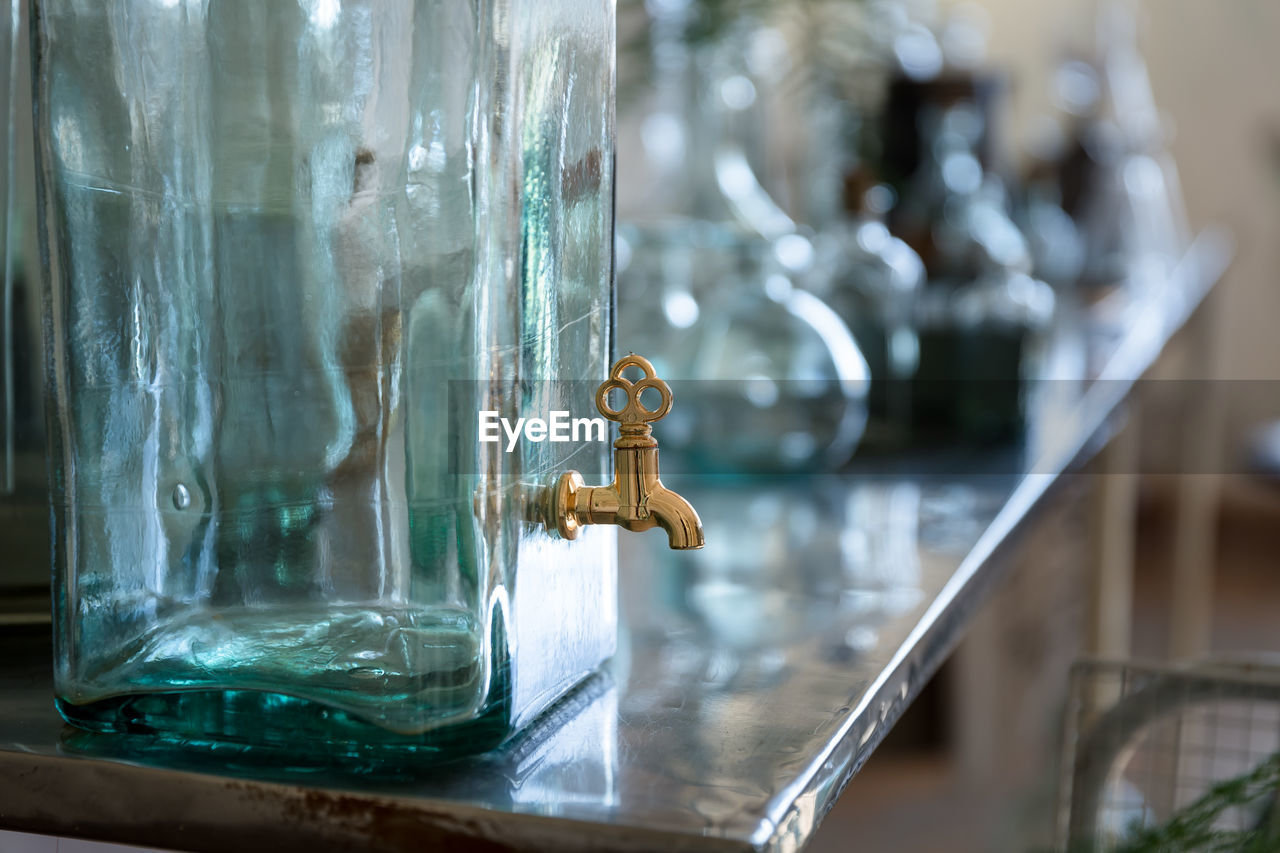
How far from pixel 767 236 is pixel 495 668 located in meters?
0.49

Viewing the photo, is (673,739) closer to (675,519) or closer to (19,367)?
(675,519)

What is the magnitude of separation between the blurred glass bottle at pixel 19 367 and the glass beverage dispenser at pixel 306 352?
0.07m

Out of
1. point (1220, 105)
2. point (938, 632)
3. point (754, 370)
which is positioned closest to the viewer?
point (938, 632)

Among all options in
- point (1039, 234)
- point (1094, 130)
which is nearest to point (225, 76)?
point (1039, 234)

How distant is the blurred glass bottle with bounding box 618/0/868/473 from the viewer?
66cm

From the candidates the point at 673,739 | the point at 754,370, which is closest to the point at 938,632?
the point at 673,739

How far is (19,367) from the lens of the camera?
0.36 m

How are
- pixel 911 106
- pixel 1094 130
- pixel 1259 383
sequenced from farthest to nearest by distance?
pixel 1259 383, pixel 1094 130, pixel 911 106

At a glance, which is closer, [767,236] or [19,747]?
[19,747]

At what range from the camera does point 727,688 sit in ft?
1.14

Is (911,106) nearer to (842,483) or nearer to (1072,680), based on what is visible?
(842,483)

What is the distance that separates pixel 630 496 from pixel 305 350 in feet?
0.26

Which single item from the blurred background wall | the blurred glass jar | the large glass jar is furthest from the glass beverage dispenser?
the blurred background wall

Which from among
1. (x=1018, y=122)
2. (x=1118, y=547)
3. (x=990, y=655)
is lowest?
(x=990, y=655)
